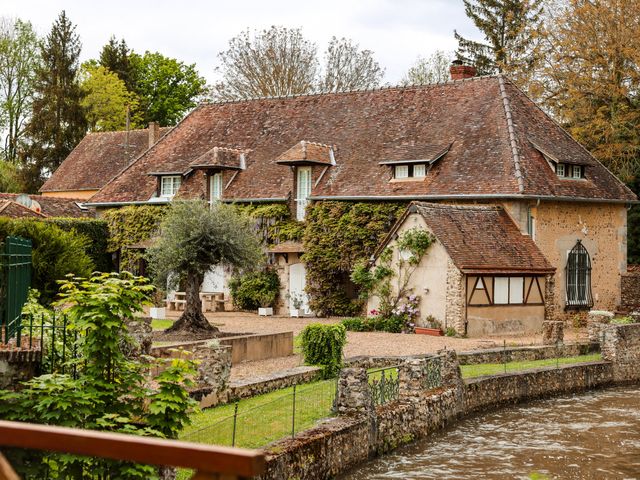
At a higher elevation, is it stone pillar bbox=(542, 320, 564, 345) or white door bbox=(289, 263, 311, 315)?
white door bbox=(289, 263, 311, 315)

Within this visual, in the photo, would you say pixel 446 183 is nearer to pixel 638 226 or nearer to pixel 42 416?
pixel 638 226

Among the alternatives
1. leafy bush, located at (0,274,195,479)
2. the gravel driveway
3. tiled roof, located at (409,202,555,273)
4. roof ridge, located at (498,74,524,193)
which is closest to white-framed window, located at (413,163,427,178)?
tiled roof, located at (409,202,555,273)

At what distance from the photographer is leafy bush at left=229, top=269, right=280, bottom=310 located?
34.2m

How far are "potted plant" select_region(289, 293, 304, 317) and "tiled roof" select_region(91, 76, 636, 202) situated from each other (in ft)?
12.3

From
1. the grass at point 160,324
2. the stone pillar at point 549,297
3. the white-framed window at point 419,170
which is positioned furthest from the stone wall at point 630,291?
the grass at point 160,324

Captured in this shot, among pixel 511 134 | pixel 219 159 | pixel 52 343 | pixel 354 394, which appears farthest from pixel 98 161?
pixel 52 343

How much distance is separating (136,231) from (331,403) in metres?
23.6


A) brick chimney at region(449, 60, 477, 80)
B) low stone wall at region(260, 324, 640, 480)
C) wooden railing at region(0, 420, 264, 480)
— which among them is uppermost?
brick chimney at region(449, 60, 477, 80)

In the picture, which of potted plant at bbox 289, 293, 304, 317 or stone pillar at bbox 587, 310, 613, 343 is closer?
stone pillar at bbox 587, 310, 613, 343

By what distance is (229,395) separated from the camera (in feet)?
52.1

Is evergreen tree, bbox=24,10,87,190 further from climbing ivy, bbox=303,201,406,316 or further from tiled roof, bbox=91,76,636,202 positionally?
climbing ivy, bbox=303,201,406,316

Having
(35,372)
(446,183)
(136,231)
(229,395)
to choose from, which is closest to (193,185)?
(136,231)

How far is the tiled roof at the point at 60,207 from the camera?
41250 millimetres

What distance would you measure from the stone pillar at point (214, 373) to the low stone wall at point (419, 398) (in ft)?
7.01
